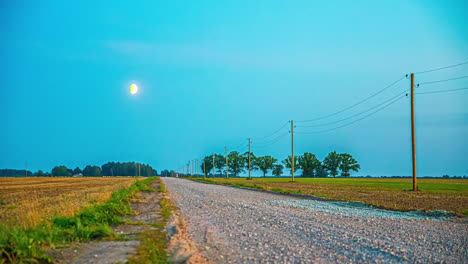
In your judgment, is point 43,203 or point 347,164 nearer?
point 43,203

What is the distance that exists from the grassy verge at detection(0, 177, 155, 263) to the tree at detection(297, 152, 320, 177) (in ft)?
518

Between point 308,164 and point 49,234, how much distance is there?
16586 cm

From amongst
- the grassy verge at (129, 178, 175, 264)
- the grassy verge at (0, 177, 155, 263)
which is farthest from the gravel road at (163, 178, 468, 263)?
the grassy verge at (0, 177, 155, 263)

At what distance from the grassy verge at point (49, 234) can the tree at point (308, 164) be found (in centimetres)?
15797

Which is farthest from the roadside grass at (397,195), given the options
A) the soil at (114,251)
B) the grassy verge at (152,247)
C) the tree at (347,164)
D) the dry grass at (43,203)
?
the tree at (347,164)

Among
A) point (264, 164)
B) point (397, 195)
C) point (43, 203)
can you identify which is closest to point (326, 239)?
point (43, 203)

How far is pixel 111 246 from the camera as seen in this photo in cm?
905

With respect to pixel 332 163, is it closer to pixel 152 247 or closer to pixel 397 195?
pixel 397 195

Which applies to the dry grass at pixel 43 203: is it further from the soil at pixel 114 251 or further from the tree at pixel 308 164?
the tree at pixel 308 164

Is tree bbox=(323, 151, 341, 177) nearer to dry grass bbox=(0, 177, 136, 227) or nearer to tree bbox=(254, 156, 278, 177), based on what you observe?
tree bbox=(254, 156, 278, 177)

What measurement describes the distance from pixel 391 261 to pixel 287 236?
3564mm

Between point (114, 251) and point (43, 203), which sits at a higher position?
point (114, 251)

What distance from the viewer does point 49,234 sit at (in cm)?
962

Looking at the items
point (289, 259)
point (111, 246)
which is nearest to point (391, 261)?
point (289, 259)
